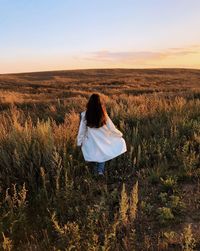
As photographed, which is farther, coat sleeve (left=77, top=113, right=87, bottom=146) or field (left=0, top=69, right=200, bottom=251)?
coat sleeve (left=77, top=113, right=87, bottom=146)

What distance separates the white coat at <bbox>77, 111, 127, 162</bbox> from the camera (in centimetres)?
689

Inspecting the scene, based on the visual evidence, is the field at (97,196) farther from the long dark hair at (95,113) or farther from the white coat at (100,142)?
the long dark hair at (95,113)

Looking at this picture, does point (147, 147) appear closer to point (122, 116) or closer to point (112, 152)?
point (112, 152)

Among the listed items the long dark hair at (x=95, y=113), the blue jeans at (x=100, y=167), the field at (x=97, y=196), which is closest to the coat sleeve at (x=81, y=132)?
the long dark hair at (x=95, y=113)

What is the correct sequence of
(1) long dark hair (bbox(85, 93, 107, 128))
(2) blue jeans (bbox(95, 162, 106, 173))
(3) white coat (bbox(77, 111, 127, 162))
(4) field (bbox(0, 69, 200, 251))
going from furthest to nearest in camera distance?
1. (1) long dark hair (bbox(85, 93, 107, 128))
2. (3) white coat (bbox(77, 111, 127, 162))
3. (2) blue jeans (bbox(95, 162, 106, 173))
4. (4) field (bbox(0, 69, 200, 251))

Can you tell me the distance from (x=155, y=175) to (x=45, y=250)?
7.77 ft

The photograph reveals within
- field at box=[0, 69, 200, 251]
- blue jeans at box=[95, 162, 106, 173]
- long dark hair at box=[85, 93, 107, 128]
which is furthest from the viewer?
long dark hair at box=[85, 93, 107, 128]

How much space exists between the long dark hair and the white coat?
0.11m

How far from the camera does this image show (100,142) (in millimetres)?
7180

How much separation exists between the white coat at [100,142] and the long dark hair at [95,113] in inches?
4.4

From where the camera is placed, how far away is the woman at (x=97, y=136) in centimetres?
693

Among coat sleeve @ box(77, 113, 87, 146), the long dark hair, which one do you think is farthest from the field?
the long dark hair

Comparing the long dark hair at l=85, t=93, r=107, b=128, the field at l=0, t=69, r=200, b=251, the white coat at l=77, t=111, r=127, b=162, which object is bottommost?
the field at l=0, t=69, r=200, b=251

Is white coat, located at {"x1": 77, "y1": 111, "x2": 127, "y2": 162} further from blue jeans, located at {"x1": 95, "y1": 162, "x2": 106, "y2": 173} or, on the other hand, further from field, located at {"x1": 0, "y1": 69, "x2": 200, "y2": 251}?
field, located at {"x1": 0, "y1": 69, "x2": 200, "y2": 251}
